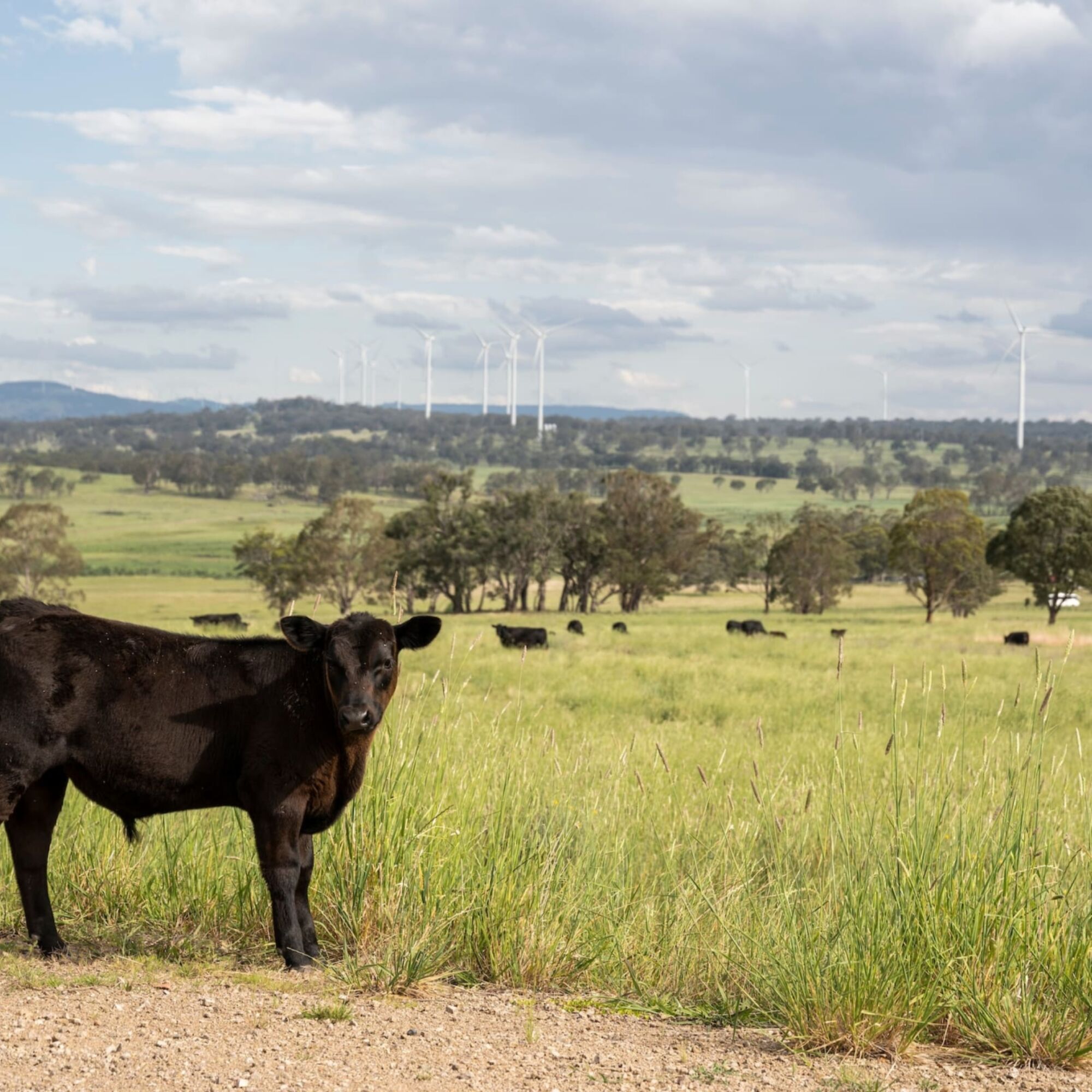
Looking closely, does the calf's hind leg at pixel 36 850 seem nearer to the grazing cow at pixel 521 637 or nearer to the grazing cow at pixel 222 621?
the grazing cow at pixel 521 637

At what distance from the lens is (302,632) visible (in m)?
6.10

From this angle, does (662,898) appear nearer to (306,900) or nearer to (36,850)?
(306,900)

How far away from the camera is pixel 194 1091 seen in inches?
173

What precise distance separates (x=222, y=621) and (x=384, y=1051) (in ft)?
143

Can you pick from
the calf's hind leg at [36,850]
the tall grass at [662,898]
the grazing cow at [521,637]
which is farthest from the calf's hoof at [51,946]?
the grazing cow at [521,637]

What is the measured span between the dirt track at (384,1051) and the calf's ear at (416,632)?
1.78m

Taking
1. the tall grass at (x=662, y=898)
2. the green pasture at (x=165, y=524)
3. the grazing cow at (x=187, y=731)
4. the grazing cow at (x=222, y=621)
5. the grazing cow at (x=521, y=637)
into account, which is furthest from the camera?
the green pasture at (x=165, y=524)

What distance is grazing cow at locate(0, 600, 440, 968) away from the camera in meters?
5.89

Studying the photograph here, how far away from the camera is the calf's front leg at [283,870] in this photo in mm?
5941

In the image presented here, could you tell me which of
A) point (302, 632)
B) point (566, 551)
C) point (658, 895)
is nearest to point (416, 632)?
point (302, 632)

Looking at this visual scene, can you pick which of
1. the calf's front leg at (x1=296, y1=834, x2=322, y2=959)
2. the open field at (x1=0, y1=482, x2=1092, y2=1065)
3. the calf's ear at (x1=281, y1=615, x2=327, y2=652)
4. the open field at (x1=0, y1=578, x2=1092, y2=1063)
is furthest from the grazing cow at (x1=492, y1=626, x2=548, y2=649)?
the calf's ear at (x1=281, y1=615, x2=327, y2=652)

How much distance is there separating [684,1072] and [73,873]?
13.1 ft

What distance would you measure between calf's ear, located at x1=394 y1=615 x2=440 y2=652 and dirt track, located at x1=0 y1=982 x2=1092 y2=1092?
5.82ft

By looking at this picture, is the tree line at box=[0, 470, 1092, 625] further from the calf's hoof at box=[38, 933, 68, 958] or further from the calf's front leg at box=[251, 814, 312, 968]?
the calf's front leg at box=[251, 814, 312, 968]
